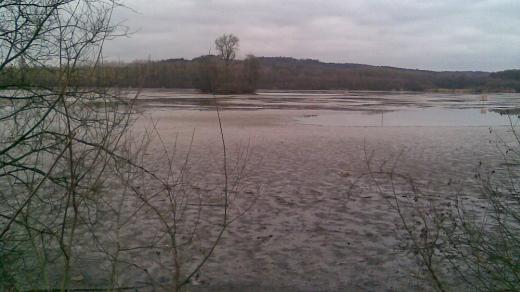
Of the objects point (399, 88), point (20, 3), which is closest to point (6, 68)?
point (20, 3)

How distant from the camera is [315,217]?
7.30 metres

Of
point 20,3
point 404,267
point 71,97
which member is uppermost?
point 20,3

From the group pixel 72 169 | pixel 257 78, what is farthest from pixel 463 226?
pixel 257 78

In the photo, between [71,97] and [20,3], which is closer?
Answer: [20,3]

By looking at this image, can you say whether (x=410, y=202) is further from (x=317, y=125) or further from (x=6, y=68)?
(x=317, y=125)

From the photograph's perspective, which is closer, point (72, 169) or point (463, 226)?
point (72, 169)

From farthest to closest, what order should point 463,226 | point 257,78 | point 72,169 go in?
point 257,78 → point 463,226 → point 72,169

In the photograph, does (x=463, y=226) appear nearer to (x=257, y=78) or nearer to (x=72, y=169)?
(x=72, y=169)

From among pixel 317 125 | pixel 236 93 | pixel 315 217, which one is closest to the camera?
pixel 315 217

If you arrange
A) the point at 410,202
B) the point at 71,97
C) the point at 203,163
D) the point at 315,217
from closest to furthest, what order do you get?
the point at 71,97 → the point at 315,217 → the point at 410,202 → the point at 203,163

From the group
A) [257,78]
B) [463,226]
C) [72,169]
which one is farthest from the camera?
[257,78]

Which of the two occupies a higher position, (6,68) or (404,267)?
(6,68)

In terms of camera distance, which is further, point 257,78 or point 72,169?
point 257,78

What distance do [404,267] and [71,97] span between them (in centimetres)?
435
